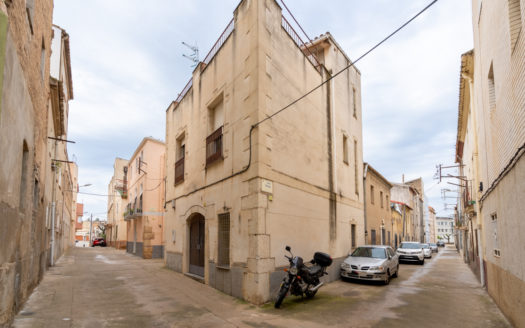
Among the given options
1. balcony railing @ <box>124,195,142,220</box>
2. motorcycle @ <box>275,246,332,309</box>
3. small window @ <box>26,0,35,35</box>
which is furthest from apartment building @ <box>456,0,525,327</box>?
balcony railing @ <box>124,195,142,220</box>

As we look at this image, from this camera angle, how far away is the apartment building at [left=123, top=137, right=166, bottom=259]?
2116cm

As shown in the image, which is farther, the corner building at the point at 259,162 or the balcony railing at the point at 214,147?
the balcony railing at the point at 214,147

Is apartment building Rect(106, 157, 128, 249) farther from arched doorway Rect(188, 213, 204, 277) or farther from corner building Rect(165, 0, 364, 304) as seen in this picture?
arched doorway Rect(188, 213, 204, 277)

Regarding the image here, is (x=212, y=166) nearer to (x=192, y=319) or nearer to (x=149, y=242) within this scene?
(x=192, y=319)

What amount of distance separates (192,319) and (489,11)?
964 cm

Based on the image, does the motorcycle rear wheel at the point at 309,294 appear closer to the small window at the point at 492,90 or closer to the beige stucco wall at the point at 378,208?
the small window at the point at 492,90

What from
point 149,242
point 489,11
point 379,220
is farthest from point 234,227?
point 379,220

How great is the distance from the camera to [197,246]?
11.9 m

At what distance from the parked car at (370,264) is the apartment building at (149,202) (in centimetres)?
1382

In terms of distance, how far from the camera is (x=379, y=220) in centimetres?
2228

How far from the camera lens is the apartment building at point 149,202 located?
21.2 meters

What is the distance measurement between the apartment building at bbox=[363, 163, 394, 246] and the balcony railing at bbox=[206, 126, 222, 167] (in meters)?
11.7

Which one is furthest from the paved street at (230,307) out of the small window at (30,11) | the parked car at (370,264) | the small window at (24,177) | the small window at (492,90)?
the small window at (30,11)

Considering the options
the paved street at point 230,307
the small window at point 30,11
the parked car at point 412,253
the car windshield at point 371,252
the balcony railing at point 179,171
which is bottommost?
the parked car at point 412,253
